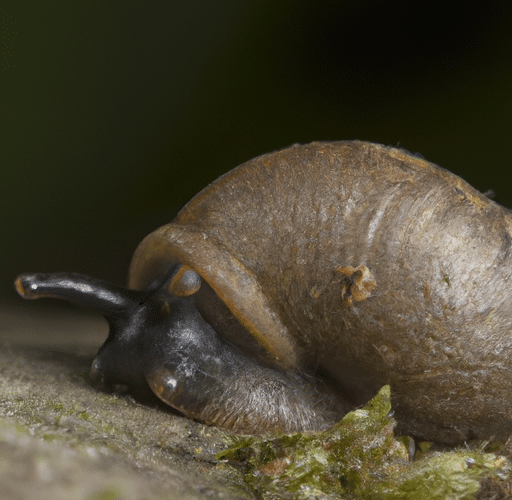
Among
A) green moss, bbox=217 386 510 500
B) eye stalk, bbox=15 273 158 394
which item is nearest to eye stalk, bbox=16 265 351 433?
eye stalk, bbox=15 273 158 394

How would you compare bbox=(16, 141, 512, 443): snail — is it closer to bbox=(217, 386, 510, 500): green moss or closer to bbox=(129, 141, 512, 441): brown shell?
bbox=(129, 141, 512, 441): brown shell

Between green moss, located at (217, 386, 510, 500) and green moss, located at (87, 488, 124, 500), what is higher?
green moss, located at (87, 488, 124, 500)

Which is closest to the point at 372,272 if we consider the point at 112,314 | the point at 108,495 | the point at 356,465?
the point at 356,465

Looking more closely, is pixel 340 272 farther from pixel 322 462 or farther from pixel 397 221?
pixel 322 462

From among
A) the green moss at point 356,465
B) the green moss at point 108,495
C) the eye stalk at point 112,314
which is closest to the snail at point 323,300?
the eye stalk at point 112,314

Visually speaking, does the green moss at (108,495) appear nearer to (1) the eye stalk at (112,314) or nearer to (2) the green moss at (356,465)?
(2) the green moss at (356,465)

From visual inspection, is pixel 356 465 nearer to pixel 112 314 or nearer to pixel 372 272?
pixel 372 272
